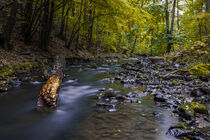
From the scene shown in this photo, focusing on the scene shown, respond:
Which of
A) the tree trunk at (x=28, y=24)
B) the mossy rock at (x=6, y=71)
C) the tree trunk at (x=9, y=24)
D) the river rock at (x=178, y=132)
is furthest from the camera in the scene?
the tree trunk at (x=28, y=24)

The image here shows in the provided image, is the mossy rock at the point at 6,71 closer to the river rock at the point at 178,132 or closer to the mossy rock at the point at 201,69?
the river rock at the point at 178,132

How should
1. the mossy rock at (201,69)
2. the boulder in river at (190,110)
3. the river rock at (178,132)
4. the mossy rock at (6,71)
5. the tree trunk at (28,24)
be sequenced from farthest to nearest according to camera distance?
the tree trunk at (28,24) → the mossy rock at (6,71) → the mossy rock at (201,69) → the boulder in river at (190,110) → the river rock at (178,132)

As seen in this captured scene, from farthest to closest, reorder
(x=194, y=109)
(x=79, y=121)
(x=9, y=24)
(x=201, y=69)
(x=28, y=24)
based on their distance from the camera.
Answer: (x=28, y=24) → (x=9, y=24) → (x=201, y=69) → (x=194, y=109) → (x=79, y=121)

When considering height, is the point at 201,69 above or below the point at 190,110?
above

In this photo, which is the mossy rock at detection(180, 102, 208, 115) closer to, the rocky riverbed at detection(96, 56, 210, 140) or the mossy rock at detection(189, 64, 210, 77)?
the rocky riverbed at detection(96, 56, 210, 140)

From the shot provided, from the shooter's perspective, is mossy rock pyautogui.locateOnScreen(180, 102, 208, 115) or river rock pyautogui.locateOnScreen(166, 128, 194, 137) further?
mossy rock pyautogui.locateOnScreen(180, 102, 208, 115)

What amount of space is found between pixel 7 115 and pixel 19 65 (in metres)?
4.83

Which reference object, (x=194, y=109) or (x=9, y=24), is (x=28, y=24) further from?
(x=194, y=109)

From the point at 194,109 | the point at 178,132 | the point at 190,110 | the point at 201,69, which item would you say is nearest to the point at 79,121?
the point at 178,132

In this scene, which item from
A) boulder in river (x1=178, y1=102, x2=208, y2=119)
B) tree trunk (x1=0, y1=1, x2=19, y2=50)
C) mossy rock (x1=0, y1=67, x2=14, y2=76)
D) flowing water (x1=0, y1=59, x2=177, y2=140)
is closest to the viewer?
flowing water (x1=0, y1=59, x2=177, y2=140)

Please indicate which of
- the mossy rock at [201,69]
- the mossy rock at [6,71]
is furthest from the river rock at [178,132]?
the mossy rock at [6,71]

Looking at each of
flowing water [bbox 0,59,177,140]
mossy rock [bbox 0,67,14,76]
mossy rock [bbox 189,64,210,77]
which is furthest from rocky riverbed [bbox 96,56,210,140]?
mossy rock [bbox 0,67,14,76]

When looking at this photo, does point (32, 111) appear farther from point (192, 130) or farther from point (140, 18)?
point (140, 18)

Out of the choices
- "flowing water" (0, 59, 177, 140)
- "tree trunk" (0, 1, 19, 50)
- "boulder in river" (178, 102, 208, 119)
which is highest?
"tree trunk" (0, 1, 19, 50)
